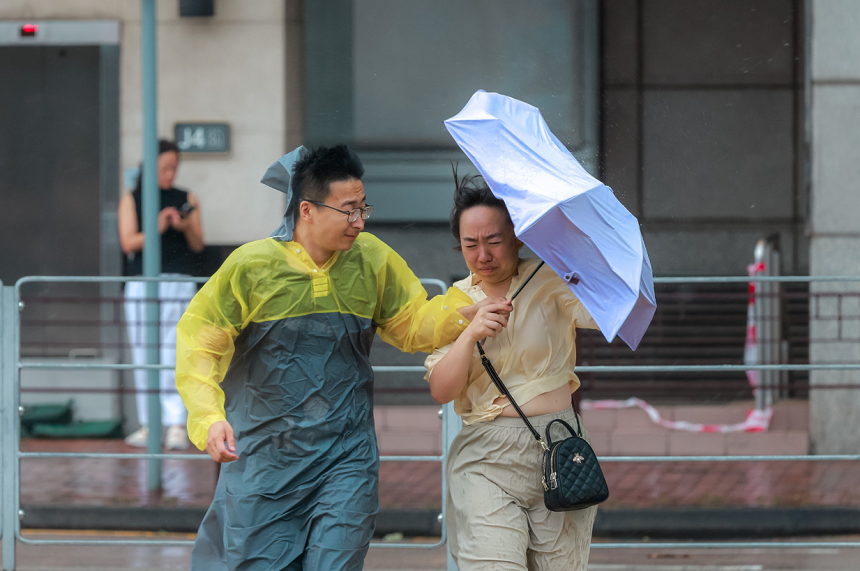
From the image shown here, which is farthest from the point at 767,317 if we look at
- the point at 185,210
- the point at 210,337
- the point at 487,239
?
the point at 210,337

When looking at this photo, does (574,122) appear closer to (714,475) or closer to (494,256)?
(714,475)

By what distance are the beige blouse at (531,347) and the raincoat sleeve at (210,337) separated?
600mm

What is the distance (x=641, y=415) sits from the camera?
7.92m

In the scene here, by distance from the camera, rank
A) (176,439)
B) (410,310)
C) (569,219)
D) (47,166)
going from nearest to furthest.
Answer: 1. (569,219)
2. (410,310)
3. (176,439)
4. (47,166)

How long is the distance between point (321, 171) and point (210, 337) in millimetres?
578

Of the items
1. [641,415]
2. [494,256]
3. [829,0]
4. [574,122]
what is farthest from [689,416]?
[494,256]

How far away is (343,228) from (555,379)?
2.48 feet

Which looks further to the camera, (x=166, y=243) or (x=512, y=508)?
(x=166, y=243)

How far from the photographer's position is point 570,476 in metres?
2.70

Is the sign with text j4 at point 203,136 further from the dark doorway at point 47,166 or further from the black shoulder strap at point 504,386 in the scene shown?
the black shoulder strap at point 504,386

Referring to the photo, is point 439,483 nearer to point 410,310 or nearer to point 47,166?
point 410,310

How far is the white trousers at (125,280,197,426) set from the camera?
599cm

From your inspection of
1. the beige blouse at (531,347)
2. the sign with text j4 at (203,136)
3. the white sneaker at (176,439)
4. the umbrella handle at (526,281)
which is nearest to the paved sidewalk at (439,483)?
the white sneaker at (176,439)

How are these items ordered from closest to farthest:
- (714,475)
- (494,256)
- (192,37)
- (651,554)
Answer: (494,256) < (651,554) < (714,475) < (192,37)
